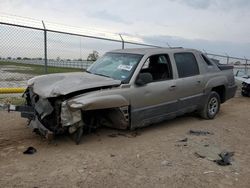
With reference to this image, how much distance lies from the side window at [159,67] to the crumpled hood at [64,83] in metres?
1.29

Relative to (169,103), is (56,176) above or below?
below

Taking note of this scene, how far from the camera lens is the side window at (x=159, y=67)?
7.21 metres

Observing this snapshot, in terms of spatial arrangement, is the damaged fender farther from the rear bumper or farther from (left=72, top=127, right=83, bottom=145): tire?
the rear bumper

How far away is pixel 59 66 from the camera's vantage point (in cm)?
1309

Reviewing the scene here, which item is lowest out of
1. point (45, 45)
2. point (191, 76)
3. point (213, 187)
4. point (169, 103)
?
point (213, 187)

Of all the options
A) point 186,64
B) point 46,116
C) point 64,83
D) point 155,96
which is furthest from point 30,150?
point 186,64

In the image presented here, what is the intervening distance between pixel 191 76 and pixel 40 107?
149 inches

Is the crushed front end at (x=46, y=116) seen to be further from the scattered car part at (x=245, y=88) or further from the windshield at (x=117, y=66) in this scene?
the scattered car part at (x=245, y=88)

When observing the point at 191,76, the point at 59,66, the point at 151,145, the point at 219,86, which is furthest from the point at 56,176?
the point at 59,66

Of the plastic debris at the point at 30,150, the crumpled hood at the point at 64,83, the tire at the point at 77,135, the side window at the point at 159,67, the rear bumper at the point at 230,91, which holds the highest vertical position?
the side window at the point at 159,67

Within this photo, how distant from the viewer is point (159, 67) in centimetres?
746

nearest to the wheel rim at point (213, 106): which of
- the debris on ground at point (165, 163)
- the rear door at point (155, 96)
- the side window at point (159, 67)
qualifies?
the rear door at point (155, 96)

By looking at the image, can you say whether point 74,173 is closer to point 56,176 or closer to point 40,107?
point 56,176

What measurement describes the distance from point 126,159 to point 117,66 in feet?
7.67
